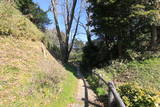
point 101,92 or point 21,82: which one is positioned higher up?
point 21,82

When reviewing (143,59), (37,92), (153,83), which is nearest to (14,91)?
(37,92)

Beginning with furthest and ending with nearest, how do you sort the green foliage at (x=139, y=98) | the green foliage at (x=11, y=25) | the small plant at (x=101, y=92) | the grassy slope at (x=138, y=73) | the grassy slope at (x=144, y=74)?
the grassy slope at (x=138, y=73) → the grassy slope at (x=144, y=74) → the green foliage at (x=11, y=25) → the small plant at (x=101, y=92) → the green foliage at (x=139, y=98)

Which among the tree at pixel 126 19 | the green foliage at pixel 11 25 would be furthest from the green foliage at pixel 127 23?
the green foliage at pixel 11 25

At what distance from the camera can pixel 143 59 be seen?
1166 cm

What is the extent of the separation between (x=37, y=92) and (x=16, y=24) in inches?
220

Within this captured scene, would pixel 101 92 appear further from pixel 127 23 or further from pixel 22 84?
pixel 127 23

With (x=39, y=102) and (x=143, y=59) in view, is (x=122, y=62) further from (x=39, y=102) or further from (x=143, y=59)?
(x=39, y=102)

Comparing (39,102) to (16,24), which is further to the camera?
(16,24)

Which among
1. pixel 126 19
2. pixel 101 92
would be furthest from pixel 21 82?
pixel 126 19

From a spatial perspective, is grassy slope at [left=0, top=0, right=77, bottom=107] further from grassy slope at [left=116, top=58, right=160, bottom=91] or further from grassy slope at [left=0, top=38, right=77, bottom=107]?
grassy slope at [left=116, top=58, right=160, bottom=91]

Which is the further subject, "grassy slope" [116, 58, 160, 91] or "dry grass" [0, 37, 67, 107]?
"grassy slope" [116, 58, 160, 91]

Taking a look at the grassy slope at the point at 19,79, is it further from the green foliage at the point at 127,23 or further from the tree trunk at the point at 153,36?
the tree trunk at the point at 153,36

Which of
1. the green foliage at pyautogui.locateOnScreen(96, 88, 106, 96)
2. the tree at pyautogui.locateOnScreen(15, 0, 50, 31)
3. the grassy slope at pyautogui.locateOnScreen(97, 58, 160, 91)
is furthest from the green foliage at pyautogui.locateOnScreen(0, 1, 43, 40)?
the grassy slope at pyautogui.locateOnScreen(97, 58, 160, 91)

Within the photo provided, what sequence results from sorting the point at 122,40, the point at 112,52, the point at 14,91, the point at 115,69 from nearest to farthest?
the point at 14,91
the point at 115,69
the point at 122,40
the point at 112,52
